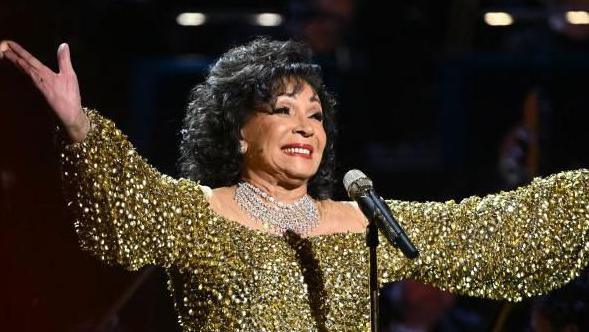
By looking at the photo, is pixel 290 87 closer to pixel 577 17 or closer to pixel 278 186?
pixel 278 186

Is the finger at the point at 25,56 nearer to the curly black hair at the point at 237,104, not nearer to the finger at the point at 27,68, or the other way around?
the finger at the point at 27,68

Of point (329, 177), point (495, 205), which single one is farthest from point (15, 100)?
point (495, 205)

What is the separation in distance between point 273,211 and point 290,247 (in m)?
0.12

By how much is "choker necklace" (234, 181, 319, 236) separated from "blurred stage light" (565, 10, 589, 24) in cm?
248

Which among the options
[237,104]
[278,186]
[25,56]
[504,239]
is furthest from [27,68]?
[504,239]

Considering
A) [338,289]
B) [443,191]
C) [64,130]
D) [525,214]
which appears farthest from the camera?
[443,191]

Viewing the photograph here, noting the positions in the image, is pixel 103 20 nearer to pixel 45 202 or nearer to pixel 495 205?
pixel 45 202

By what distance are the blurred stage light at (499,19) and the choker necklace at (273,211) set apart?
2.53 meters

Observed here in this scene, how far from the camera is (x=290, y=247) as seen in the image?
318 centimetres

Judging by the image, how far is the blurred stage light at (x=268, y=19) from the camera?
17.3ft

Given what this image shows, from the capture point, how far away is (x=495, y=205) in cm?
341

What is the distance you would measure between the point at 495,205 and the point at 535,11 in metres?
2.30

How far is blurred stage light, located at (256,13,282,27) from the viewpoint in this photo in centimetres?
528

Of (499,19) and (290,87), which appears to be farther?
(499,19)
